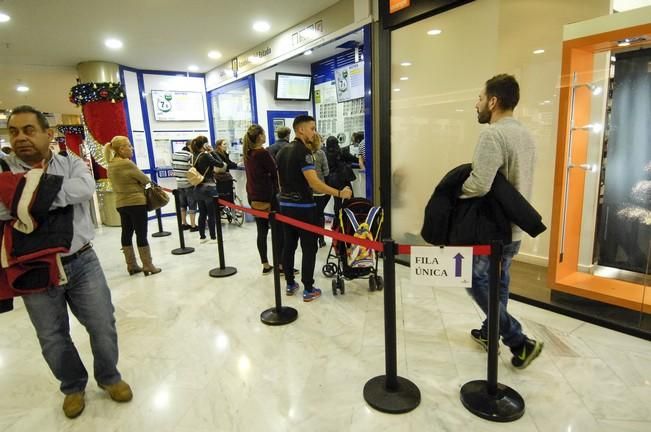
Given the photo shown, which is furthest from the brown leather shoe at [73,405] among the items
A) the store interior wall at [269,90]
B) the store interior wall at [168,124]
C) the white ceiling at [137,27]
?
the store interior wall at [168,124]

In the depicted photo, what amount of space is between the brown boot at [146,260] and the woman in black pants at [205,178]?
1274 millimetres

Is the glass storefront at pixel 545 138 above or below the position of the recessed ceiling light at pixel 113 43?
below

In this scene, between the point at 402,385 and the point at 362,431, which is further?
the point at 402,385

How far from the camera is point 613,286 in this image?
2904mm

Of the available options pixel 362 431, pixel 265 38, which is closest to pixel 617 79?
pixel 362 431

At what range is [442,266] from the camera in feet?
6.01

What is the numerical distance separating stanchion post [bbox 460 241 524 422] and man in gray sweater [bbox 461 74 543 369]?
29 centimetres

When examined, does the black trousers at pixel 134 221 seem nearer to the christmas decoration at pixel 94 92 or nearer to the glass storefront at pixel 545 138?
the glass storefront at pixel 545 138

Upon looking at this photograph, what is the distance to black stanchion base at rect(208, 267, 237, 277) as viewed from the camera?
412 cm

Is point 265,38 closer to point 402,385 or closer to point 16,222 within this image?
point 16,222

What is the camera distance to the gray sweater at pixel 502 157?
6.23ft

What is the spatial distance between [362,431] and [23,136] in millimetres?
2170

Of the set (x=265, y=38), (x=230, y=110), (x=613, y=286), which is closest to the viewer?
(x=613, y=286)

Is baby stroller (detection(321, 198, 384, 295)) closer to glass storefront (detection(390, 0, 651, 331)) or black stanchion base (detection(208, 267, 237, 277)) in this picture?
glass storefront (detection(390, 0, 651, 331))
